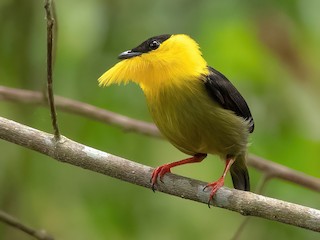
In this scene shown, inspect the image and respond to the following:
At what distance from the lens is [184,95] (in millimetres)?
4117

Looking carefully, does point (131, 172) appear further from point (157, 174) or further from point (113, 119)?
point (113, 119)

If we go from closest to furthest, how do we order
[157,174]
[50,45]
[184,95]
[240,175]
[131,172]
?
[50,45] < [131,172] < [157,174] < [184,95] < [240,175]

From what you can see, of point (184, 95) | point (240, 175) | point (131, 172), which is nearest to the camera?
point (131, 172)

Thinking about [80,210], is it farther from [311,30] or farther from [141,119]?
[311,30]

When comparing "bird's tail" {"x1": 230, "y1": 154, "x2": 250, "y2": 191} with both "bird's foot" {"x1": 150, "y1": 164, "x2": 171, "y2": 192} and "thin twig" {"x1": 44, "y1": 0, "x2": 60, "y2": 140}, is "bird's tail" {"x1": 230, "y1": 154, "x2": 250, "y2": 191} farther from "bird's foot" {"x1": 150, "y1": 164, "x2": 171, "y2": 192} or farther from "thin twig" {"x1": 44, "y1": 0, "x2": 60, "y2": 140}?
"thin twig" {"x1": 44, "y1": 0, "x2": 60, "y2": 140}

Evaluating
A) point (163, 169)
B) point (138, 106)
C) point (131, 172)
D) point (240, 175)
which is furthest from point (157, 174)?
point (138, 106)

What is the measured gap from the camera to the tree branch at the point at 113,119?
466cm

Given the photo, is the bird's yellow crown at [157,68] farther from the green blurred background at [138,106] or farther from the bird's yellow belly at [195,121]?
the green blurred background at [138,106]

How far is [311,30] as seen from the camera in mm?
4895

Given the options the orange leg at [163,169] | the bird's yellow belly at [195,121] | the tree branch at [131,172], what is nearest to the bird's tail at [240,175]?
the orange leg at [163,169]

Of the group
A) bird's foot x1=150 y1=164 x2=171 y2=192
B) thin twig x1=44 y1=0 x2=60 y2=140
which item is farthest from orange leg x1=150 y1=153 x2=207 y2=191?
thin twig x1=44 y1=0 x2=60 y2=140

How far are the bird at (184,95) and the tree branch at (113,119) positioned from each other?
392mm

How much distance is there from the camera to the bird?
4121mm

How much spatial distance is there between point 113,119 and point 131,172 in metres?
1.13
